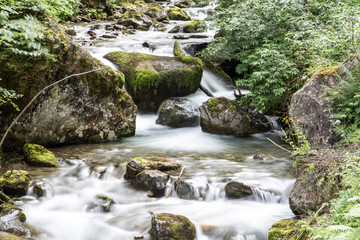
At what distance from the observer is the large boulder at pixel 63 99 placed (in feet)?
22.8

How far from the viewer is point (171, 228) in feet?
13.1

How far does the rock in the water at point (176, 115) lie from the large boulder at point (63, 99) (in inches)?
68.3

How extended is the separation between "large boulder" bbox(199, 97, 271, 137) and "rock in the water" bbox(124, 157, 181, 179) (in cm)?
371

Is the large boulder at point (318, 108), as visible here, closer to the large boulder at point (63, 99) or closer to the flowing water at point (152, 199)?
the flowing water at point (152, 199)

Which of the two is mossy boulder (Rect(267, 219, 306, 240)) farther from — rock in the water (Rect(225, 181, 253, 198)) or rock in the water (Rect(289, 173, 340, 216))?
rock in the water (Rect(225, 181, 253, 198))

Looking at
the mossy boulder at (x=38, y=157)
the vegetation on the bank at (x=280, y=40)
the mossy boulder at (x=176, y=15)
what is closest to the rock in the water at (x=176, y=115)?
the vegetation on the bank at (x=280, y=40)

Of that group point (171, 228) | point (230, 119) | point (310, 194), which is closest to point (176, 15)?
point (230, 119)

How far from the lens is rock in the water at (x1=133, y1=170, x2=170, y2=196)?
18.0ft

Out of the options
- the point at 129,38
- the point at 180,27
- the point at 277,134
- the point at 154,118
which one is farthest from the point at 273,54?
the point at 180,27

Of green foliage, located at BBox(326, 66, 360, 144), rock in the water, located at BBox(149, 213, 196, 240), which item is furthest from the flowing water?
green foliage, located at BBox(326, 66, 360, 144)

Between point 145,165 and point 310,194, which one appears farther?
point 145,165

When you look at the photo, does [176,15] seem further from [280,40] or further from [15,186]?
[15,186]

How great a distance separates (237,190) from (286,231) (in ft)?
5.23

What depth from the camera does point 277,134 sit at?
9.90m
